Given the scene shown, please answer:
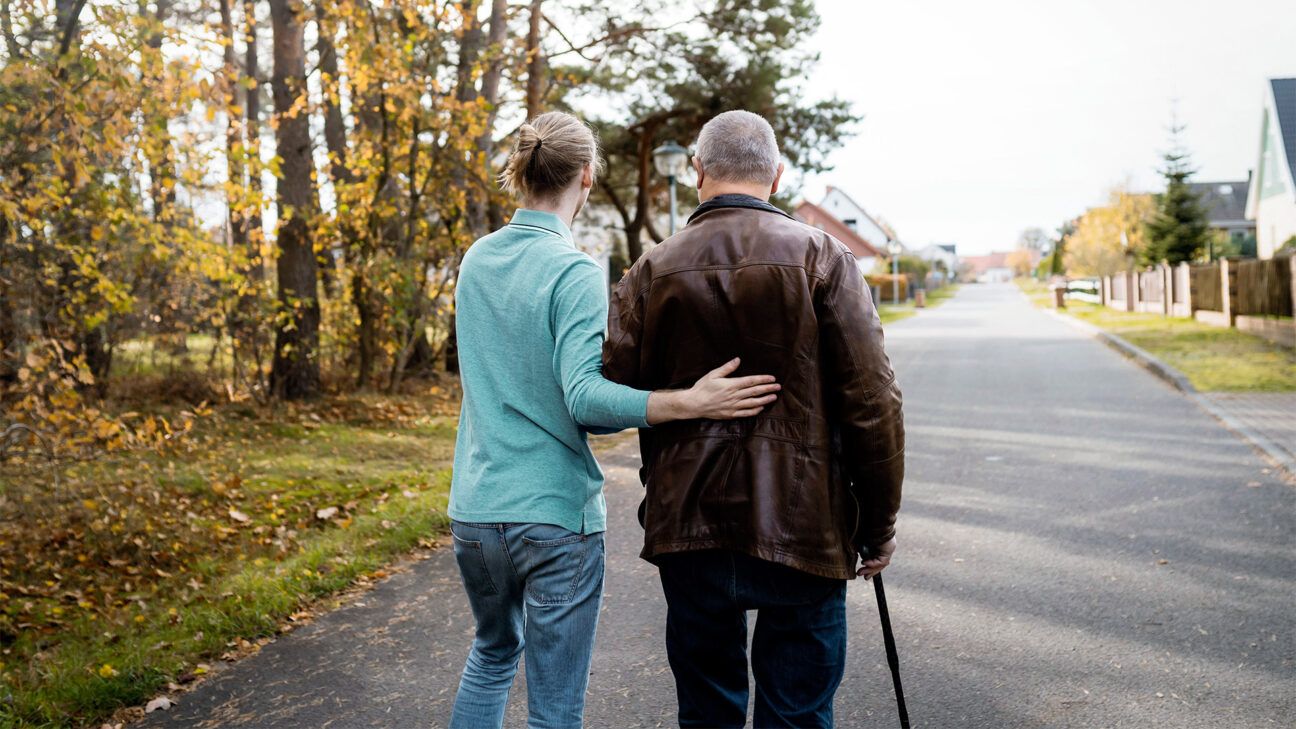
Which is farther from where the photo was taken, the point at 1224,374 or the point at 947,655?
the point at 1224,374

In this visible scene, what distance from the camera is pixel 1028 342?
813 inches

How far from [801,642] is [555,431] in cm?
75

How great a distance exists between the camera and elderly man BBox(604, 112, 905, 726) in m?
2.26

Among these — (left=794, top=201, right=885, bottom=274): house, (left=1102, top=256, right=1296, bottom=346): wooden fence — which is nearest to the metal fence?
(left=1102, top=256, right=1296, bottom=346): wooden fence

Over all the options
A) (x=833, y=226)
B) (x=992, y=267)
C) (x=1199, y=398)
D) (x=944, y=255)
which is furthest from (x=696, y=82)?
(x=992, y=267)

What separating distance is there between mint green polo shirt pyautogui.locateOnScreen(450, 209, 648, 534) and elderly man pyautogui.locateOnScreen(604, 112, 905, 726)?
0.11 m

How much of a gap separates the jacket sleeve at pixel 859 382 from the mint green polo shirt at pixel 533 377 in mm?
445

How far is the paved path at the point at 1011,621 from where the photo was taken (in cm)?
362

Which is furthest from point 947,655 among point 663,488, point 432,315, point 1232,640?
point 432,315

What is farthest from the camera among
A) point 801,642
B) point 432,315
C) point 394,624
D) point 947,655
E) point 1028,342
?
point 1028,342

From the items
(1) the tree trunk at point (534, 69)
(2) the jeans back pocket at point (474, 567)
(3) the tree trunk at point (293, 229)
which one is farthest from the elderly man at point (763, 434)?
(1) the tree trunk at point (534, 69)

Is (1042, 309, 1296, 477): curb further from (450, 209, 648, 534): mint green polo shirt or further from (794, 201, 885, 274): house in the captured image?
(794, 201, 885, 274): house

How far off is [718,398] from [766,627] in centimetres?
58

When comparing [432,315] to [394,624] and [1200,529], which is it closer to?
[394,624]
